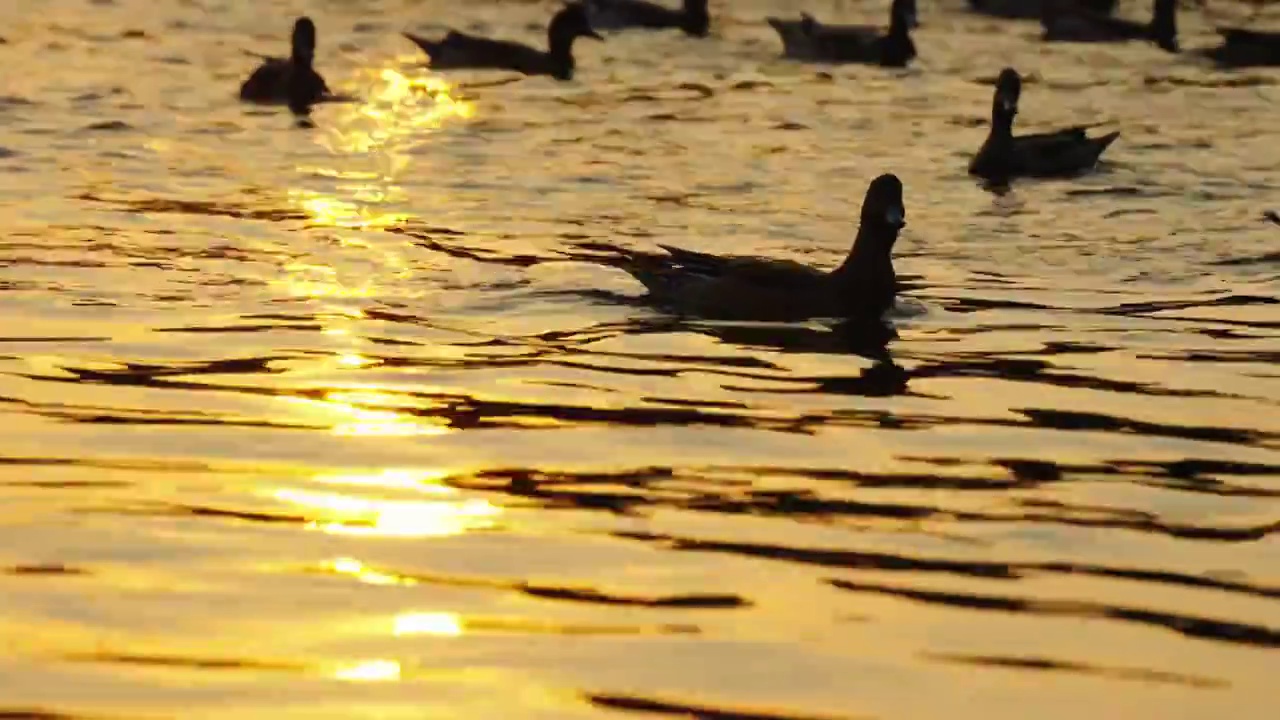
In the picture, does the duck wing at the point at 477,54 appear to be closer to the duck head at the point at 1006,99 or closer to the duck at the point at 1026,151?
the duck head at the point at 1006,99

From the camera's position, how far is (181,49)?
99.9 ft

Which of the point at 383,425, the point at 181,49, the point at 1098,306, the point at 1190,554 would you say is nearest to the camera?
the point at 1190,554

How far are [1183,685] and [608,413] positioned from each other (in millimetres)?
4438

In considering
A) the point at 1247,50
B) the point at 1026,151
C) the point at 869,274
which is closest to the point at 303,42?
the point at 1026,151

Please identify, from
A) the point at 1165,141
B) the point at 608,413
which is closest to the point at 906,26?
the point at 1165,141

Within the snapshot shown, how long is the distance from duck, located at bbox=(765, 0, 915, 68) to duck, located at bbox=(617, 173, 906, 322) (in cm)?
1594

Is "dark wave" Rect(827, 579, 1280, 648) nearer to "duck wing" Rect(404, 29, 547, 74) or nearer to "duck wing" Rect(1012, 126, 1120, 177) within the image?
"duck wing" Rect(1012, 126, 1120, 177)

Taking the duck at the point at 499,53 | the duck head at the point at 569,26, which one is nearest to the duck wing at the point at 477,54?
the duck at the point at 499,53

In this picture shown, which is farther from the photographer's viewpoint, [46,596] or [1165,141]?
[1165,141]

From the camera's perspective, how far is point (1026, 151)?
22.4 metres

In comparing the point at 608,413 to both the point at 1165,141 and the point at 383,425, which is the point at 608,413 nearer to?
the point at 383,425

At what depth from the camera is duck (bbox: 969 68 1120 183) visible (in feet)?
72.8

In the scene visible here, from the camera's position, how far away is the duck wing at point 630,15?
3581 cm

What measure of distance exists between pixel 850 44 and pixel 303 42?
7.15m
